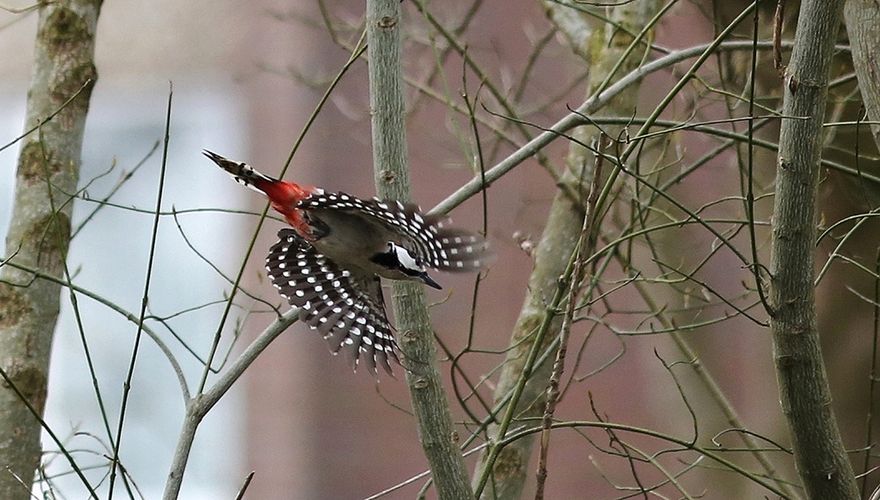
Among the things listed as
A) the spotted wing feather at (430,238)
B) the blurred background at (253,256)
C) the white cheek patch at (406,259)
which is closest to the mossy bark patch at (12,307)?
the spotted wing feather at (430,238)

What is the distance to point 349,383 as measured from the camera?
773cm

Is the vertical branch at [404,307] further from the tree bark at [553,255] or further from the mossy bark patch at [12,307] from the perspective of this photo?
the mossy bark patch at [12,307]

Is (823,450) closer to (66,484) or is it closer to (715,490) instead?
(715,490)

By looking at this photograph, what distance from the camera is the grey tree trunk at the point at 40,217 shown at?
243 centimetres

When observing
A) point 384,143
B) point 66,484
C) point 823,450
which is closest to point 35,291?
point 384,143

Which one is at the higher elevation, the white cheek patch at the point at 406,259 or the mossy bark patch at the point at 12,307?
the mossy bark patch at the point at 12,307

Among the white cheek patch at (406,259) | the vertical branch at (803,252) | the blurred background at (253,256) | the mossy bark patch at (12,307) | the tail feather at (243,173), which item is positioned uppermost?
the blurred background at (253,256)

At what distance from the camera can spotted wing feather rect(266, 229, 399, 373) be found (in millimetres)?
2549

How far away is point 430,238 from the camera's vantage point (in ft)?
8.79

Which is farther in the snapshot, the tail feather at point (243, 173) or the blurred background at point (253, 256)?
the blurred background at point (253, 256)

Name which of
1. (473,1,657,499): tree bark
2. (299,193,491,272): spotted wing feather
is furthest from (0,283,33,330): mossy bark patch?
(473,1,657,499): tree bark

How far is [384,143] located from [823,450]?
3.13ft

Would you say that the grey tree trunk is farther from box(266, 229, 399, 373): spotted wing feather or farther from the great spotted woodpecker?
box(266, 229, 399, 373): spotted wing feather

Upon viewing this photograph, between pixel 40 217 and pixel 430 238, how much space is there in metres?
0.86
